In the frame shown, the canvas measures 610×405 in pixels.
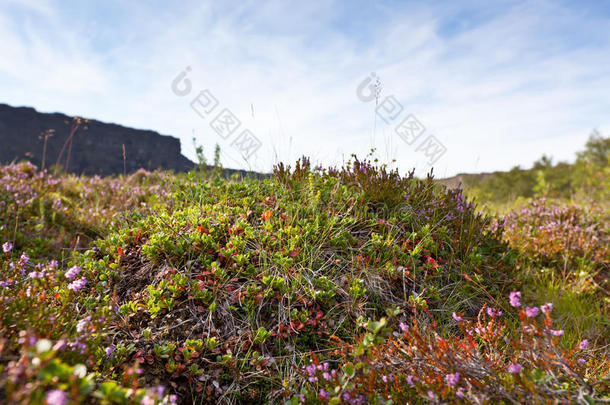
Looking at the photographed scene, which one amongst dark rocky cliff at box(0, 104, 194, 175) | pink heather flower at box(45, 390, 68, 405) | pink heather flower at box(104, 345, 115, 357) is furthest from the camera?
dark rocky cliff at box(0, 104, 194, 175)

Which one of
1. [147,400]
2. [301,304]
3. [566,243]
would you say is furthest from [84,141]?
[147,400]

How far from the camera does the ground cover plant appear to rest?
187 cm

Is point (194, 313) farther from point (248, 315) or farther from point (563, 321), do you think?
point (563, 321)

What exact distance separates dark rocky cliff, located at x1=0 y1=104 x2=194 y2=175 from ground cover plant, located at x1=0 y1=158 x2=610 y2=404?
4971cm

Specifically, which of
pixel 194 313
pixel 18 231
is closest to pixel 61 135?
pixel 18 231

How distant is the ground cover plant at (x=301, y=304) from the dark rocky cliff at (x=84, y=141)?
49.7 m

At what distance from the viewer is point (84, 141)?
183ft

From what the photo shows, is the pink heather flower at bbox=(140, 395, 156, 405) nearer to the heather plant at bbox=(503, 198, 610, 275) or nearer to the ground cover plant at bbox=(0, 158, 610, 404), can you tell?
the ground cover plant at bbox=(0, 158, 610, 404)

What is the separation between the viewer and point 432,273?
3531mm

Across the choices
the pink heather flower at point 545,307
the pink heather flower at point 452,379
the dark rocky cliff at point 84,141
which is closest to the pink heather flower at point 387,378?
Result: the pink heather flower at point 452,379

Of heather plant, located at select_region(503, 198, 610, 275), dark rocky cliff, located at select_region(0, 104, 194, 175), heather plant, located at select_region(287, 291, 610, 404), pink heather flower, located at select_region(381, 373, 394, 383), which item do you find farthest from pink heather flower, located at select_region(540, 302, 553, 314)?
dark rocky cliff, located at select_region(0, 104, 194, 175)

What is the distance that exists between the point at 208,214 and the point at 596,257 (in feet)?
19.0

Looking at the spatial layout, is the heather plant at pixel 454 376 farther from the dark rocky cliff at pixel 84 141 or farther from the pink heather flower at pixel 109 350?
the dark rocky cliff at pixel 84 141

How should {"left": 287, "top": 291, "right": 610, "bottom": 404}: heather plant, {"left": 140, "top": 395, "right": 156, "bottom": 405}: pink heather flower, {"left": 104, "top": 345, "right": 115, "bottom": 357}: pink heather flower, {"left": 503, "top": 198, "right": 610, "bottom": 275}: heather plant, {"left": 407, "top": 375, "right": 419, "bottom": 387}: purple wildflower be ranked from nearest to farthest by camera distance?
{"left": 140, "top": 395, "right": 156, "bottom": 405}: pink heather flower, {"left": 287, "top": 291, "right": 610, "bottom": 404}: heather plant, {"left": 407, "top": 375, "right": 419, "bottom": 387}: purple wildflower, {"left": 104, "top": 345, "right": 115, "bottom": 357}: pink heather flower, {"left": 503, "top": 198, "right": 610, "bottom": 275}: heather plant
